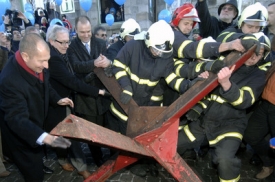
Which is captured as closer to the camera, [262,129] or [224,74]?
[224,74]

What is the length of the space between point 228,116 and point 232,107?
11 cm

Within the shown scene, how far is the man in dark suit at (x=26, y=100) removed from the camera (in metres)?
2.19

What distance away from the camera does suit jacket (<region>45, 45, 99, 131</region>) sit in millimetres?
3018

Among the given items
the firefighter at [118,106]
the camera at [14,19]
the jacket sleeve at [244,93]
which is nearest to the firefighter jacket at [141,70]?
the firefighter at [118,106]

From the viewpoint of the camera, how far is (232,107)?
2.68 m

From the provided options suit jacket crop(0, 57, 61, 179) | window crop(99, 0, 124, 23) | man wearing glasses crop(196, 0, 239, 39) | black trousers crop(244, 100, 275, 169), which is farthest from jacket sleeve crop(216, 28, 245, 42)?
window crop(99, 0, 124, 23)

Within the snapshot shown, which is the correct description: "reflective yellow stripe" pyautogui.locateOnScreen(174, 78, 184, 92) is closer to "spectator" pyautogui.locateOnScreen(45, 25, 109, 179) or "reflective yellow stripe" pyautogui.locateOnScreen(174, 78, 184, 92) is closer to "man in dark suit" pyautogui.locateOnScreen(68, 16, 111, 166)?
"spectator" pyautogui.locateOnScreen(45, 25, 109, 179)

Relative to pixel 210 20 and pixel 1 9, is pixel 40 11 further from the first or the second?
pixel 210 20

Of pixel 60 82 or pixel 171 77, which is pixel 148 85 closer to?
pixel 171 77

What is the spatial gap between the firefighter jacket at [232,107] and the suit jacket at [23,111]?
5.83 feet

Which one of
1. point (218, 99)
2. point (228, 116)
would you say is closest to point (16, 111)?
point (218, 99)

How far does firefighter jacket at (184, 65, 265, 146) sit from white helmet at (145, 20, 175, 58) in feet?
2.30

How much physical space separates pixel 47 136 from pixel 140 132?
2.73 feet

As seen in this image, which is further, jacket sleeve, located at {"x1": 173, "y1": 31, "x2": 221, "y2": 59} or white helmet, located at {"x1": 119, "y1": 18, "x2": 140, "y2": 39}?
white helmet, located at {"x1": 119, "y1": 18, "x2": 140, "y2": 39}
